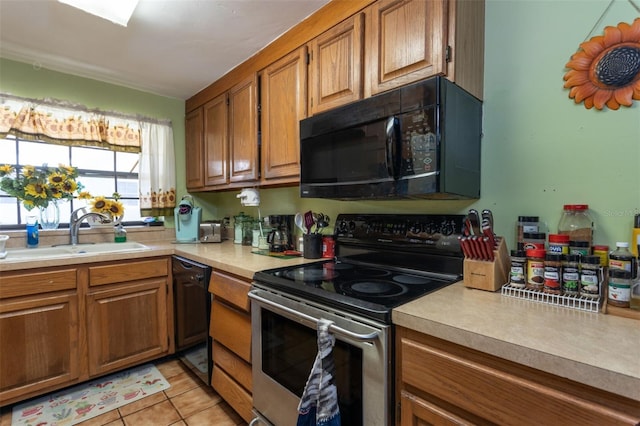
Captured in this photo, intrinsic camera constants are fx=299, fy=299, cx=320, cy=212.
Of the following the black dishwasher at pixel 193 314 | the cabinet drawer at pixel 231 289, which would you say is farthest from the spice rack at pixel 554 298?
the black dishwasher at pixel 193 314

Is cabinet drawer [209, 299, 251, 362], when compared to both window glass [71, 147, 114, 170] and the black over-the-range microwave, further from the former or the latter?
window glass [71, 147, 114, 170]

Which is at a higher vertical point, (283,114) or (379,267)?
(283,114)

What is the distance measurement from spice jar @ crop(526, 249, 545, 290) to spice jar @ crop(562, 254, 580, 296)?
6cm

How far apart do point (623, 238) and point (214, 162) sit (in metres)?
2.46

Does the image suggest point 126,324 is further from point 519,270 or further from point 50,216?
point 519,270

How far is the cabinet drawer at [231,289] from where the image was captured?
145 cm

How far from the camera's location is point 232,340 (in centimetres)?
155

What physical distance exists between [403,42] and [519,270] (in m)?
0.98

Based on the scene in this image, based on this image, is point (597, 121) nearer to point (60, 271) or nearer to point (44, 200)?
point (60, 271)

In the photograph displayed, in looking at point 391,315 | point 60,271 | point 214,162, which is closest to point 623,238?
point 391,315

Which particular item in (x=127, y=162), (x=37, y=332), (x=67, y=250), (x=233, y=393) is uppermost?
(x=127, y=162)

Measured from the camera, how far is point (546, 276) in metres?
0.98

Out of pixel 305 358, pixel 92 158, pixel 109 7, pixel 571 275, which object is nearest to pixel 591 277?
pixel 571 275

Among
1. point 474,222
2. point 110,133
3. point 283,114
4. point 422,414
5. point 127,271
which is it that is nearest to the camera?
point 422,414
